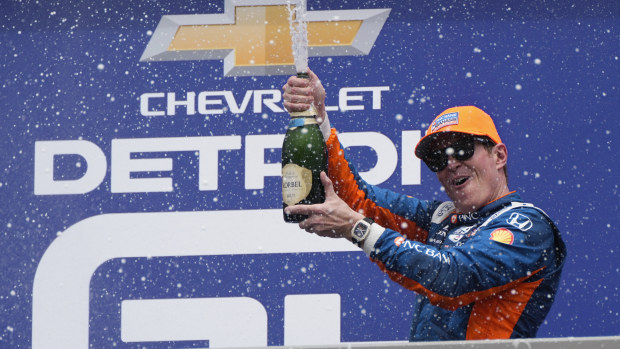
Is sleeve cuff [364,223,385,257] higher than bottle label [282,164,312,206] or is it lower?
lower

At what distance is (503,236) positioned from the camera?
195 centimetres

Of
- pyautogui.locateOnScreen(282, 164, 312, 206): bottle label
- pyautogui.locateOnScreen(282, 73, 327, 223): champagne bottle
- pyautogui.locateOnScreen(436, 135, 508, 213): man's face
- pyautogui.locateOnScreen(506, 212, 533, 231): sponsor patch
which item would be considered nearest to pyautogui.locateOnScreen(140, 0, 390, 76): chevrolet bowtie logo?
pyautogui.locateOnScreen(282, 73, 327, 223): champagne bottle

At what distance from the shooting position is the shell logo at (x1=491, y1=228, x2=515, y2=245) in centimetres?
193

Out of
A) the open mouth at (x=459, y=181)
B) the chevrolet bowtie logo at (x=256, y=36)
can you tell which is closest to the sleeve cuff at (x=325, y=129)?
the open mouth at (x=459, y=181)

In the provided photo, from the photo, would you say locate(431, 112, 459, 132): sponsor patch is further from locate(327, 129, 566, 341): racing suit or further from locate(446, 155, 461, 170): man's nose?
locate(327, 129, 566, 341): racing suit

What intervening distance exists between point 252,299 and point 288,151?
90 centimetres

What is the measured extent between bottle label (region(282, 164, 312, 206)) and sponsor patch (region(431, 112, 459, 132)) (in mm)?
448

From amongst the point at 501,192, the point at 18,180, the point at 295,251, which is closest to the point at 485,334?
the point at 501,192

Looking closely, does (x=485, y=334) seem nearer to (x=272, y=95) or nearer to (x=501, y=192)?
(x=501, y=192)

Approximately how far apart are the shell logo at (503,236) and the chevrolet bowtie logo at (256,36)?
1.32m

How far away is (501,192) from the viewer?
2230mm

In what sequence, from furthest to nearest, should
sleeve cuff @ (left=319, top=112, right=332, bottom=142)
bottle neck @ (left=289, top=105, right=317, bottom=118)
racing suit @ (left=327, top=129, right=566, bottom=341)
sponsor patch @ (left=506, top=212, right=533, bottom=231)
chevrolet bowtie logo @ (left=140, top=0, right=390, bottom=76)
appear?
chevrolet bowtie logo @ (left=140, top=0, right=390, bottom=76)
sleeve cuff @ (left=319, top=112, right=332, bottom=142)
bottle neck @ (left=289, top=105, right=317, bottom=118)
sponsor patch @ (left=506, top=212, right=533, bottom=231)
racing suit @ (left=327, top=129, right=566, bottom=341)

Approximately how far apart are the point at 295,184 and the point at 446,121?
1.69 feet

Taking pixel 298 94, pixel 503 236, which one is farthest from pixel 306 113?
pixel 503 236
